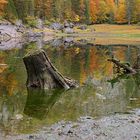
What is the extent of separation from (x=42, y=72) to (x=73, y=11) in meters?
154

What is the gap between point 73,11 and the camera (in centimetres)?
17738

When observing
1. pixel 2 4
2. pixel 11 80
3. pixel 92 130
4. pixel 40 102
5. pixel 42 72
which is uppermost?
pixel 2 4

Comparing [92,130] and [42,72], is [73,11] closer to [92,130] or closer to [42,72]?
[42,72]

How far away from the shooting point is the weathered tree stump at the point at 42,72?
25109 millimetres

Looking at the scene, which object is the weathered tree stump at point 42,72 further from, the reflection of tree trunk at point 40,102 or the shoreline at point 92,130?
the shoreline at point 92,130

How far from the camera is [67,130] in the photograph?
15.2 m

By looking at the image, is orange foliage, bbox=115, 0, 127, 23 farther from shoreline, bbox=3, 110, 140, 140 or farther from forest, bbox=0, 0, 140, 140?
shoreline, bbox=3, 110, 140, 140

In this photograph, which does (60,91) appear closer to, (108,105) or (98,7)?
(108,105)

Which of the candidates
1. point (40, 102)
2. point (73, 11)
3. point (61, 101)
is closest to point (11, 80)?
point (40, 102)

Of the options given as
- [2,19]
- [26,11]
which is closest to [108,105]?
[2,19]

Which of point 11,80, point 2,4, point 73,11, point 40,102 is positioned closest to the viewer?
point 40,102

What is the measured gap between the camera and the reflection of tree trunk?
18.5 meters

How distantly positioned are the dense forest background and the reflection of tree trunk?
107 metres

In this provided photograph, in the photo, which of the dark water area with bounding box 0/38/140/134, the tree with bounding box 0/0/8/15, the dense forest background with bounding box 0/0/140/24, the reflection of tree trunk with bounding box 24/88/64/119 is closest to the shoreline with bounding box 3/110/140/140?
the dark water area with bounding box 0/38/140/134
